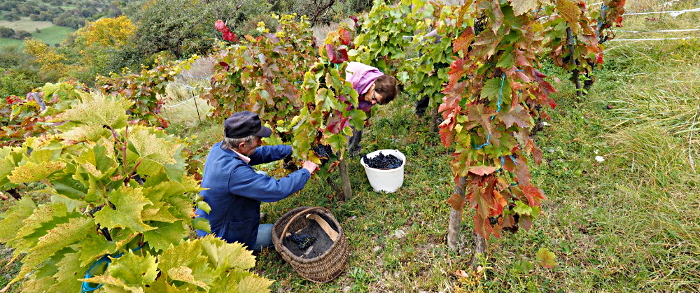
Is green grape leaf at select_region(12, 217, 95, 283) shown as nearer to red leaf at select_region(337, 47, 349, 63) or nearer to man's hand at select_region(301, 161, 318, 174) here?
man's hand at select_region(301, 161, 318, 174)

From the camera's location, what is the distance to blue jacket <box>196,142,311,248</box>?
7.96 feet

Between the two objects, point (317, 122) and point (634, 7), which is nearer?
point (317, 122)

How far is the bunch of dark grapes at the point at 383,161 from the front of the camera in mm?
3565

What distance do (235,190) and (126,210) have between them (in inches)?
59.2

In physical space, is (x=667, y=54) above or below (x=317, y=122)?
below

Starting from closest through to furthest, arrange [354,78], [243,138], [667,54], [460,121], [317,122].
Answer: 1. [460,121]
2. [243,138]
3. [317,122]
4. [354,78]
5. [667,54]

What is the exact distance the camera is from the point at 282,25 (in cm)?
450

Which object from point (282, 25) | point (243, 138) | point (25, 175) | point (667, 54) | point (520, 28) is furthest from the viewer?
point (667, 54)

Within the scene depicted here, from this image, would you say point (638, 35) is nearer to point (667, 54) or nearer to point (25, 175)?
point (667, 54)

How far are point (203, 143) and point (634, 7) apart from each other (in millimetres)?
9943

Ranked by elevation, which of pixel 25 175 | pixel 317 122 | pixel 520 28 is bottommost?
pixel 317 122

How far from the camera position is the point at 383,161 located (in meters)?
3.64

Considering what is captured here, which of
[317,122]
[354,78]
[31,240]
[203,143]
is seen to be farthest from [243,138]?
[203,143]

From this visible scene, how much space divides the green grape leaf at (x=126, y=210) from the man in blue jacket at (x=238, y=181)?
1.43m
